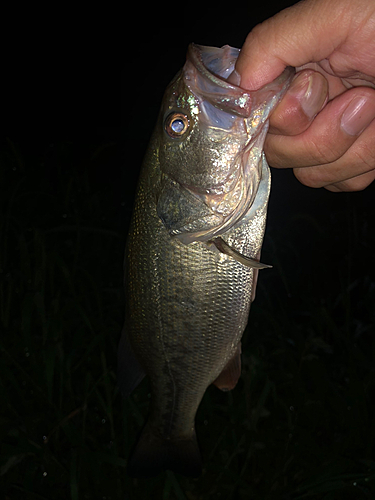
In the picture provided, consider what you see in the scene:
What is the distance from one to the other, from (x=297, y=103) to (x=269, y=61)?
18 centimetres

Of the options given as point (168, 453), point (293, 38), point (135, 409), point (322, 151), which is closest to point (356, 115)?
point (322, 151)

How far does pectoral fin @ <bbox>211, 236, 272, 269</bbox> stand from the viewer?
4.13 ft

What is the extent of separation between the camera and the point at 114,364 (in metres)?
3.00

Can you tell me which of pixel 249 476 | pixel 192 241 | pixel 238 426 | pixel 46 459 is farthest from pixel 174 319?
pixel 249 476

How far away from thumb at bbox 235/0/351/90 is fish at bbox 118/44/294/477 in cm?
6

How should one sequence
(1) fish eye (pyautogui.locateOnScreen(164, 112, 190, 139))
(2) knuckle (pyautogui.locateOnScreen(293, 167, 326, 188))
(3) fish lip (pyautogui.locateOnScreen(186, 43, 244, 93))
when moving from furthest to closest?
(2) knuckle (pyautogui.locateOnScreen(293, 167, 326, 188)) → (1) fish eye (pyautogui.locateOnScreen(164, 112, 190, 139)) → (3) fish lip (pyautogui.locateOnScreen(186, 43, 244, 93))

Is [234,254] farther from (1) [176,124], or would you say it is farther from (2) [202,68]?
(2) [202,68]

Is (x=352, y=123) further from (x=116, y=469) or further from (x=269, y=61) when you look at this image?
(x=116, y=469)

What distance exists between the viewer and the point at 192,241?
1376mm

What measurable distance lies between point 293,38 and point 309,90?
19 centimetres

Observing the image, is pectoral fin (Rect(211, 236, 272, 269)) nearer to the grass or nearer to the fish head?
the fish head

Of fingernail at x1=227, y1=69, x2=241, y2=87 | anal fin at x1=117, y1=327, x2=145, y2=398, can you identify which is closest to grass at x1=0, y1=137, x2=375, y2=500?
anal fin at x1=117, y1=327, x2=145, y2=398

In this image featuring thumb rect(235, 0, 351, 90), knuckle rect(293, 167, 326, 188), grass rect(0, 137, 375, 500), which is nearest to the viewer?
thumb rect(235, 0, 351, 90)

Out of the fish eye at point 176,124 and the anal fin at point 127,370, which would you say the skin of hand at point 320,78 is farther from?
the anal fin at point 127,370
